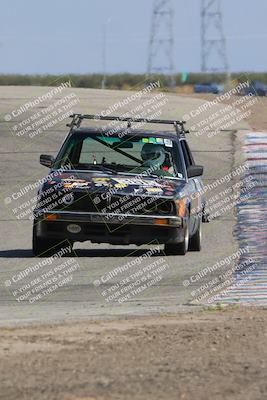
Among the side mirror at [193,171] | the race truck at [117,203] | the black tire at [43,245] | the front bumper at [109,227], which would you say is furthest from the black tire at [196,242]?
the black tire at [43,245]

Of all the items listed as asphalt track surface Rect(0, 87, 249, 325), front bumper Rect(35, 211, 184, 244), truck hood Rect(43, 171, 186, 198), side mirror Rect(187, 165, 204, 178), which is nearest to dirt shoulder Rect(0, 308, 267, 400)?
asphalt track surface Rect(0, 87, 249, 325)

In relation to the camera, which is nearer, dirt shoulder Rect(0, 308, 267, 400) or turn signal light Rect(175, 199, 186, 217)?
dirt shoulder Rect(0, 308, 267, 400)

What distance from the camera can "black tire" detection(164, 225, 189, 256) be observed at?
1402 centimetres

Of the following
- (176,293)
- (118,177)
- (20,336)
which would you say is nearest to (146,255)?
(118,177)

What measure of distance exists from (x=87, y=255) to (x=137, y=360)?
295 inches

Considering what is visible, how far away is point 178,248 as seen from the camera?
14.1 m

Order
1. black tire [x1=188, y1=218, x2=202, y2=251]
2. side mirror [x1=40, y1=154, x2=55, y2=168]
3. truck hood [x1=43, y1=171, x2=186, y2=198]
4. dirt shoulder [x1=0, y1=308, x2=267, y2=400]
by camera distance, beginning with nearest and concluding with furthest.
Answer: dirt shoulder [x1=0, y1=308, x2=267, y2=400] → truck hood [x1=43, y1=171, x2=186, y2=198] → side mirror [x1=40, y1=154, x2=55, y2=168] → black tire [x1=188, y1=218, x2=202, y2=251]

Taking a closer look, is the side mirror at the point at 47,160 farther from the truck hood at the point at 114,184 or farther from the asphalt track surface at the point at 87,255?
the asphalt track surface at the point at 87,255

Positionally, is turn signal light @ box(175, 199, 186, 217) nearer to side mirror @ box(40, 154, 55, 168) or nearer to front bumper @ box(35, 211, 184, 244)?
front bumper @ box(35, 211, 184, 244)

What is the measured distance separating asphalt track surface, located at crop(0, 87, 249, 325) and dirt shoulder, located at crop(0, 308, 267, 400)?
1012 mm

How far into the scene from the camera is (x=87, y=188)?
45.0 ft

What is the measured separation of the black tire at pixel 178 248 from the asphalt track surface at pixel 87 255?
0.11 metres

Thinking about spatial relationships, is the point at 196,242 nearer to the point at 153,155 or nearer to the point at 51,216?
the point at 153,155

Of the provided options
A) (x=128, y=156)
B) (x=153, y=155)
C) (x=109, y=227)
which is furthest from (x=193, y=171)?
(x=109, y=227)
